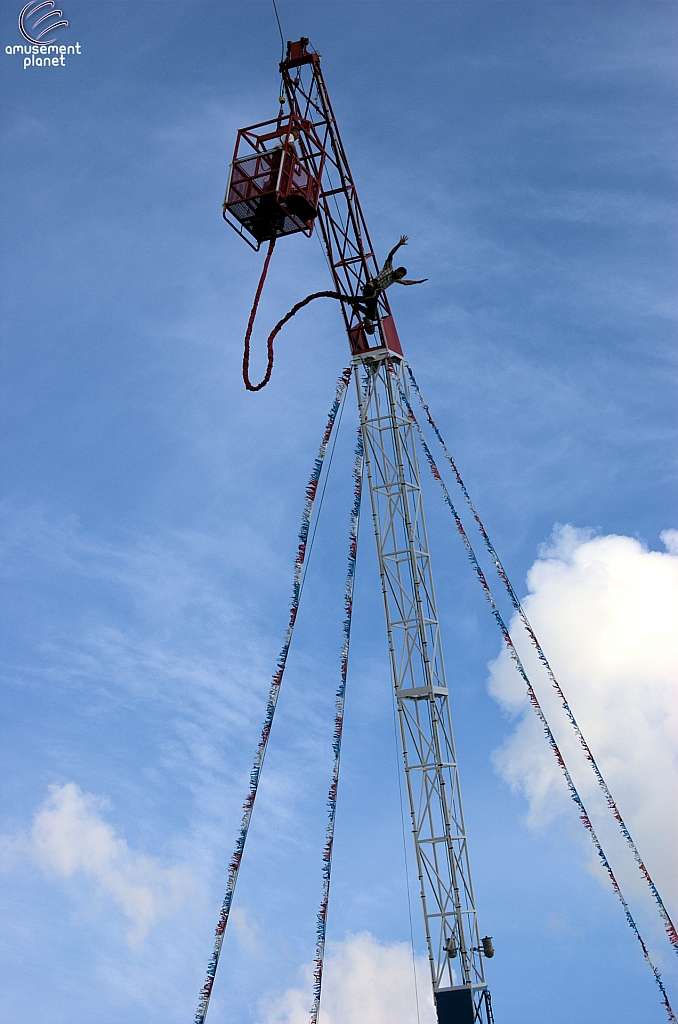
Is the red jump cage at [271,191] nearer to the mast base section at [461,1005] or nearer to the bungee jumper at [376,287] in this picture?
the bungee jumper at [376,287]

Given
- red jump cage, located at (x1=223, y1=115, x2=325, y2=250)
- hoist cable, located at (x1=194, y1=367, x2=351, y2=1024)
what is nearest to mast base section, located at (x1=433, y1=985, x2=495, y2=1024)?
hoist cable, located at (x1=194, y1=367, x2=351, y2=1024)

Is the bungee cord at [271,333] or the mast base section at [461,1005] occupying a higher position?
the bungee cord at [271,333]

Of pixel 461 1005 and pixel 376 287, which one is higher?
pixel 376 287

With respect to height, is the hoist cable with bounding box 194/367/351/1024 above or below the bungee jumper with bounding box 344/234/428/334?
below

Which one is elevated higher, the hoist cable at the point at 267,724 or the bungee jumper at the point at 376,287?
the bungee jumper at the point at 376,287

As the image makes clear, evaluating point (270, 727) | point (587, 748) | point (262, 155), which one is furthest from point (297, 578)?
point (262, 155)

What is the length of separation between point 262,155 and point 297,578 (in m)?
13.1

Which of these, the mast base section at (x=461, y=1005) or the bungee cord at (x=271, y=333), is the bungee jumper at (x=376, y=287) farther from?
the mast base section at (x=461, y=1005)

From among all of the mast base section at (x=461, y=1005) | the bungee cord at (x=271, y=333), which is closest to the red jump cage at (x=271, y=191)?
the bungee cord at (x=271, y=333)

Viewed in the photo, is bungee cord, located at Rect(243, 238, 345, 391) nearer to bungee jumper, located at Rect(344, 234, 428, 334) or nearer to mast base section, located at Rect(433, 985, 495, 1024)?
bungee jumper, located at Rect(344, 234, 428, 334)

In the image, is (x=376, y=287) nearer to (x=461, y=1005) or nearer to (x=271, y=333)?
(x=271, y=333)

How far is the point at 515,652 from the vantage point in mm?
34094

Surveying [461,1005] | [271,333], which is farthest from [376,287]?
[461,1005]

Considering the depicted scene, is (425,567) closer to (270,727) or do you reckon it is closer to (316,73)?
(270,727)
